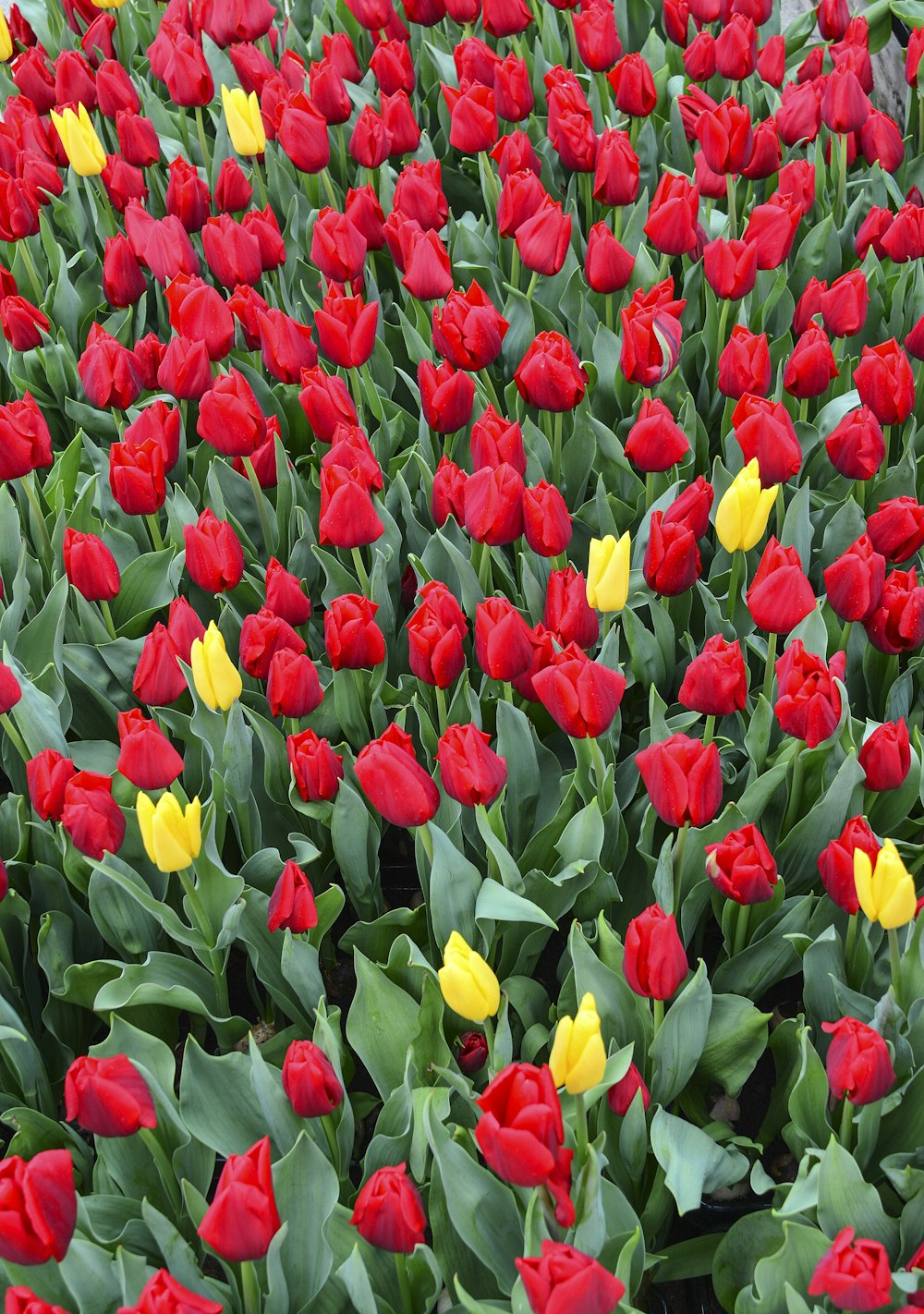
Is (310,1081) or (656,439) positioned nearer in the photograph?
(310,1081)

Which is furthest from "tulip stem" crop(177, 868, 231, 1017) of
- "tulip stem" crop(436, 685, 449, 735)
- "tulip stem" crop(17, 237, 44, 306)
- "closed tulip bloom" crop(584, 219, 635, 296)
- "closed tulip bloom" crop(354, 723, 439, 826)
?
"tulip stem" crop(17, 237, 44, 306)

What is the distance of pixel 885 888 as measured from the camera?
4.05 feet

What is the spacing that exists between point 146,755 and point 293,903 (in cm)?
23

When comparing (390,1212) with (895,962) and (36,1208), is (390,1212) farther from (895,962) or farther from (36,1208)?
(895,962)

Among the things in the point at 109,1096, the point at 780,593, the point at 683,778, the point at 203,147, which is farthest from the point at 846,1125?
the point at 203,147

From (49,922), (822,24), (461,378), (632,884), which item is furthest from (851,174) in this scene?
(49,922)

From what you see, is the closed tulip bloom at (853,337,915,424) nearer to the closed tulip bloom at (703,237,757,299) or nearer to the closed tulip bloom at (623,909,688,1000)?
the closed tulip bloom at (703,237,757,299)

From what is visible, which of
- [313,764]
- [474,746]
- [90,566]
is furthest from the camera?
[90,566]

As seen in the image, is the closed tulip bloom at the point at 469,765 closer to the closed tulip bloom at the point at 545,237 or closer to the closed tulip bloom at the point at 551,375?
the closed tulip bloom at the point at 551,375

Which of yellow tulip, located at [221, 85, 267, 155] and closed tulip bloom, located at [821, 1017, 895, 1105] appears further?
yellow tulip, located at [221, 85, 267, 155]

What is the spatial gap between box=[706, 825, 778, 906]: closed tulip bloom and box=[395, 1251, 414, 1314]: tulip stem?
0.46 meters

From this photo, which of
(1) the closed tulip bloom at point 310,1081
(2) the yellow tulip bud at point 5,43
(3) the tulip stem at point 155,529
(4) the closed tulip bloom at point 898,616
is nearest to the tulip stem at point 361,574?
(3) the tulip stem at point 155,529

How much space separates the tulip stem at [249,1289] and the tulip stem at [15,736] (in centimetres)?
70

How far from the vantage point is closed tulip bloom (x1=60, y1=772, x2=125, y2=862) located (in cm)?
143
